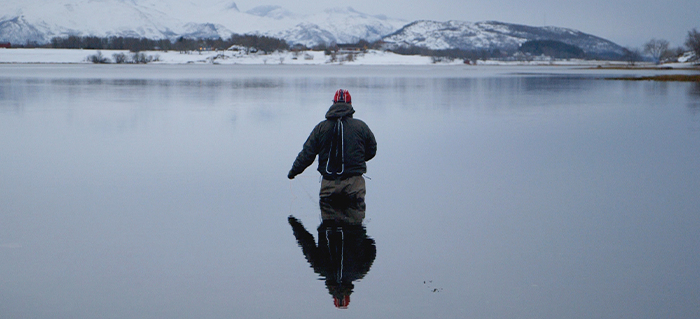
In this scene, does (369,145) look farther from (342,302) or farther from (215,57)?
(215,57)

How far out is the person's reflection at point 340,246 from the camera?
5305 millimetres

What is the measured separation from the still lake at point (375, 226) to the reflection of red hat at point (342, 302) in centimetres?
5

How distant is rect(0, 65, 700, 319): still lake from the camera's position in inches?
193

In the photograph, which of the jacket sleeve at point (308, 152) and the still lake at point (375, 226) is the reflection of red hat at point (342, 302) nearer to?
the still lake at point (375, 226)

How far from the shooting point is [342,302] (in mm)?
4844

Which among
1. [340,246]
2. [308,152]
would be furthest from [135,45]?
[340,246]

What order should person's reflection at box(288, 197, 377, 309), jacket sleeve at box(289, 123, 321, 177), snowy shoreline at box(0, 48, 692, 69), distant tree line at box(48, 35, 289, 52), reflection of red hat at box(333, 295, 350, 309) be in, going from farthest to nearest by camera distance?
1. distant tree line at box(48, 35, 289, 52)
2. snowy shoreline at box(0, 48, 692, 69)
3. jacket sleeve at box(289, 123, 321, 177)
4. person's reflection at box(288, 197, 377, 309)
5. reflection of red hat at box(333, 295, 350, 309)

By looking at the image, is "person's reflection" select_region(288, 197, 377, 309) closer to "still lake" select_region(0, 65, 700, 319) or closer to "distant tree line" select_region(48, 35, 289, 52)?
"still lake" select_region(0, 65, 700, 319)

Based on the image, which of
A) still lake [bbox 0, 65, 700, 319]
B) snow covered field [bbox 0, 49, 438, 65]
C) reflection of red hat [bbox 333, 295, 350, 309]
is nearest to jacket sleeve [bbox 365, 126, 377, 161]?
still lake [bbox 0, 65, 700, 319]

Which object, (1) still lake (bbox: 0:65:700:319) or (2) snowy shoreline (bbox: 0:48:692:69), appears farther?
(2) snowy shoreline (bbox: 0:48:692:69)

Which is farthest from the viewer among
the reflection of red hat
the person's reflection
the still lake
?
the person's reflection

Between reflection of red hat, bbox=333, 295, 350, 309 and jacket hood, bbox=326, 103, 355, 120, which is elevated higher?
jacket hood, bbox=326, 103, 355, 120

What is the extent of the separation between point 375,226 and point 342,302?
2182 mm

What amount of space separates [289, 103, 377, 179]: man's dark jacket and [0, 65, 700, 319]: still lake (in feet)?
1.93
